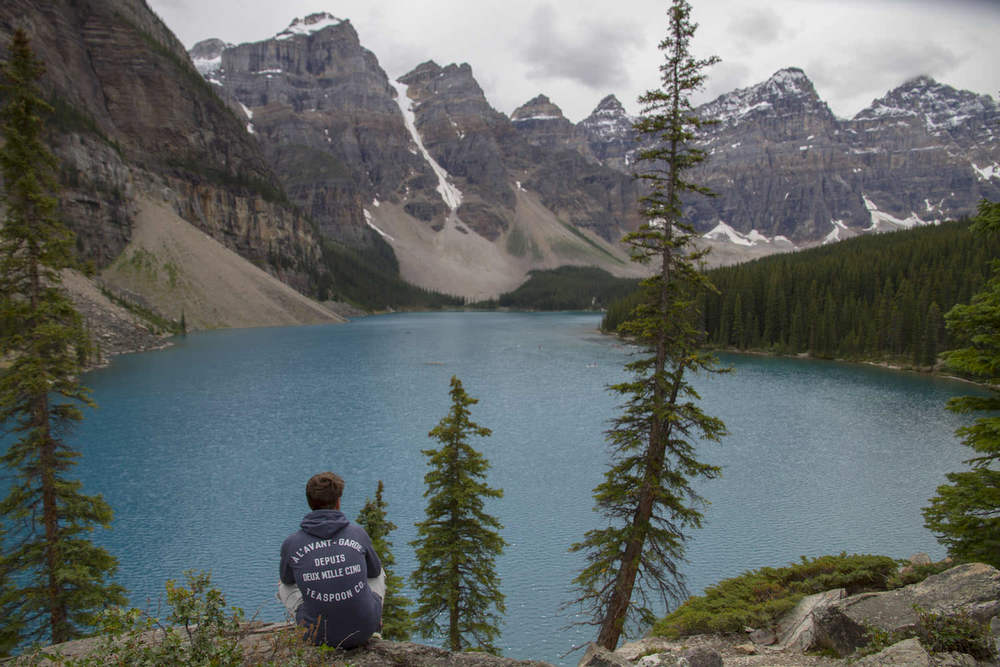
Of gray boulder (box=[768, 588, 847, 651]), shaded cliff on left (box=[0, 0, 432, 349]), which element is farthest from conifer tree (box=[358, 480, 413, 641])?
shaded cliff on left (box=[0, 0, 432, 349])

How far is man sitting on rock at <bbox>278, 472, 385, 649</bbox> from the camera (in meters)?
→ 5.99

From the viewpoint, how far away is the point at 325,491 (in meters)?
6.10

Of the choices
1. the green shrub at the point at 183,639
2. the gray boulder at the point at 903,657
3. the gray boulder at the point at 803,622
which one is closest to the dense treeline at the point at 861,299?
the gray boulder at the point at 803,622

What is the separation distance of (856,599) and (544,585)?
1304 cm

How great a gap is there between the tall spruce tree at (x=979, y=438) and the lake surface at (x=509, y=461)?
11.0 metres

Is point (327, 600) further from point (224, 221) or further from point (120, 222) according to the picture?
point (224, 221)

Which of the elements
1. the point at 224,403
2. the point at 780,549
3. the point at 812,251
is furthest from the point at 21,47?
the point at 812,251

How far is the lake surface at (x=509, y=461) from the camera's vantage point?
71.4 ft

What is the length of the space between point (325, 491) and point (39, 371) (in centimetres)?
1276

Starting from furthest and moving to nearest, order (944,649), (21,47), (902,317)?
(902,317), (21,47), (944,649)

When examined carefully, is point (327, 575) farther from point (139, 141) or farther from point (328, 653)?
point (139, 141)

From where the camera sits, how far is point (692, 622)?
11883 millimetres

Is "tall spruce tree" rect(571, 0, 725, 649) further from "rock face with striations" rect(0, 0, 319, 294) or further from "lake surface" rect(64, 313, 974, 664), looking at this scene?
"rock face with striations" rect(0, 0, 319, 294)

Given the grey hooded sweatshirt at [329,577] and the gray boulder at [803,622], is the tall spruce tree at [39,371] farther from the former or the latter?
the gray boulder at [803,622]
